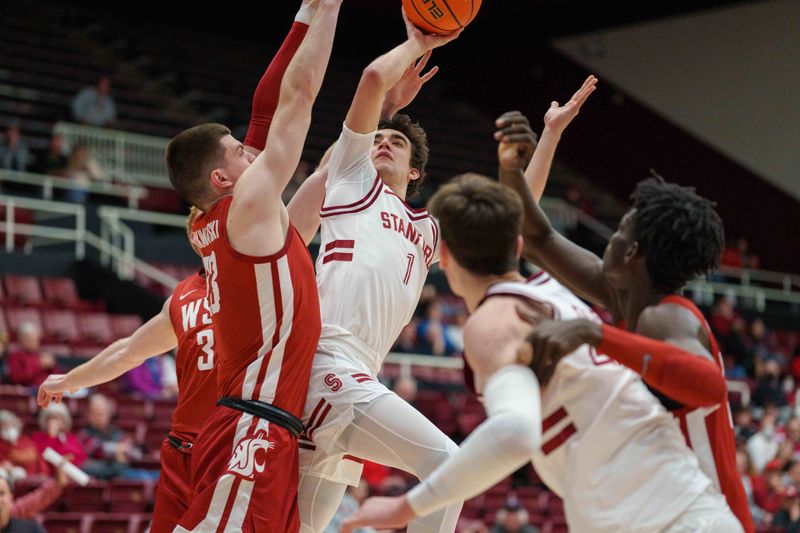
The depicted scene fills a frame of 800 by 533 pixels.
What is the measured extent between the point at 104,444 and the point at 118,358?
4.87m

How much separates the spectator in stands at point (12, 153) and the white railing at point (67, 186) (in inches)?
4.0

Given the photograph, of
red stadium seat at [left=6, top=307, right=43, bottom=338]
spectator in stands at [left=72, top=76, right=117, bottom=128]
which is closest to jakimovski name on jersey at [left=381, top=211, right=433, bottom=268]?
red stadium seat at [left=6, top=307, right=43, bottom=338]

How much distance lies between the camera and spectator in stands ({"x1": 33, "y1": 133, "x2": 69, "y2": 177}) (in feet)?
50.8

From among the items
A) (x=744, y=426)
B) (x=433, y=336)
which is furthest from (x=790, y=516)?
(x=433, y=336)

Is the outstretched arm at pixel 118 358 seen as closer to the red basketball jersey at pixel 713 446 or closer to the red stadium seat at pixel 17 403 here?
the red basketball jersey at pixel 713 446

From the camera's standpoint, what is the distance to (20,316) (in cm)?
1219

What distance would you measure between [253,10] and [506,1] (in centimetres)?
508

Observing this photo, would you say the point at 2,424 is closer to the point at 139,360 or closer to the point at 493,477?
the point at 139,360

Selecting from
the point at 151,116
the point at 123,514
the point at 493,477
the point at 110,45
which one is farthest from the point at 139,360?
the point at 110,45

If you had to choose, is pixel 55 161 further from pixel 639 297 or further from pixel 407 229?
pixel 639 297

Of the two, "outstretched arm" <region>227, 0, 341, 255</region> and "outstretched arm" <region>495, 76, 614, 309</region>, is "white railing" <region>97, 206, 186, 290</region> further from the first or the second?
"outstretched arm" <region>495, 76, 614, 309</region>

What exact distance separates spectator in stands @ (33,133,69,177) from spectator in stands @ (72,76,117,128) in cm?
167

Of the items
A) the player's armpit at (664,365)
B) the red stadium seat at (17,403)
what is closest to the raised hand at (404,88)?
the player's armpit at (664,365)

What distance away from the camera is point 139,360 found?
540 cm
